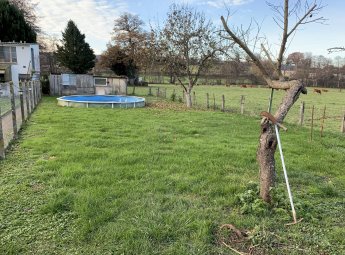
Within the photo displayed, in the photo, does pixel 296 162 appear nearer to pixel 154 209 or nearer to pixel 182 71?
pixel 154 209

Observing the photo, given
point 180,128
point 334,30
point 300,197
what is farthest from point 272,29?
point 180,128

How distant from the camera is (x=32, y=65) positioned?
21969 mm

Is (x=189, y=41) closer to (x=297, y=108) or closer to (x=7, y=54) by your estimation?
(x=297, y=108)

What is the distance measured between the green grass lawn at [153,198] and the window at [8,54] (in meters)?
17.2

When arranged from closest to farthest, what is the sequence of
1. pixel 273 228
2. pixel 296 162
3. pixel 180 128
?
pixel 273 228
pixel 296 162
pixel 180 128

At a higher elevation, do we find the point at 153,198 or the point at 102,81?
the point at 102,81

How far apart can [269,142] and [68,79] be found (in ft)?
69.5

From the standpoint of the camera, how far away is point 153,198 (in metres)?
3.66

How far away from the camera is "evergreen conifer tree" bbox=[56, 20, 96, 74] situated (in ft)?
97.6

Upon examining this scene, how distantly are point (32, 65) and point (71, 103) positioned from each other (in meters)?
9.82

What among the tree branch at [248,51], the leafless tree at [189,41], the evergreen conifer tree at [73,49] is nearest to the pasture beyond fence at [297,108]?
the leafless tree at [189,41]

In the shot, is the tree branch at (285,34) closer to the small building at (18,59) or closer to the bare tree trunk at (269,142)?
the bare tree trunk at (269,142)

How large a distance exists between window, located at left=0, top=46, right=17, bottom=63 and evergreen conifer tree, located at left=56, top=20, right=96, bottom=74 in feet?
29.7

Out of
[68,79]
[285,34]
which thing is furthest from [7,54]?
A: [285,34]
